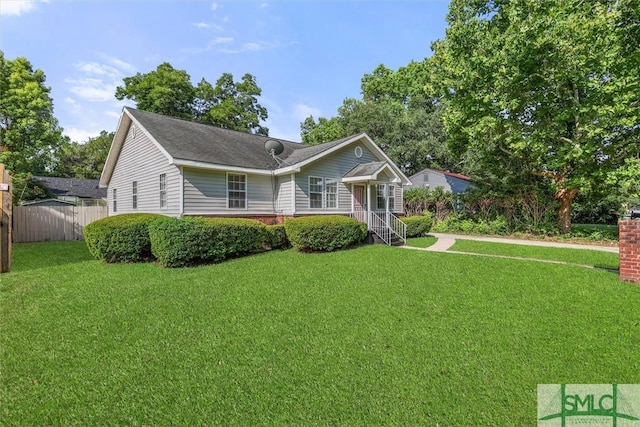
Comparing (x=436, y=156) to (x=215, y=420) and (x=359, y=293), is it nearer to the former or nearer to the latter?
(x=359, y=293)

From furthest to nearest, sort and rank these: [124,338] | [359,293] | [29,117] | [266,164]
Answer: [29,117] < [266,164] < [359,293] < [124,338]

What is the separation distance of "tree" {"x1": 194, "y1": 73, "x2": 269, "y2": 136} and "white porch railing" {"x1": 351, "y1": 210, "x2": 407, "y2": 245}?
67.7 ft

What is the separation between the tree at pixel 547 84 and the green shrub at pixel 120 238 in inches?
517

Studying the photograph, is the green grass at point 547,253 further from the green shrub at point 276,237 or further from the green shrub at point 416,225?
the green shrub at point 276,237

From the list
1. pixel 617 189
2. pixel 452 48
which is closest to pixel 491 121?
pixel 452 48

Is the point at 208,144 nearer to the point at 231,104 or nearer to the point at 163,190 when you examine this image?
the point at 163,190

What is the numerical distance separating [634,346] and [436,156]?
25118 mm

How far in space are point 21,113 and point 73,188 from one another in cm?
966

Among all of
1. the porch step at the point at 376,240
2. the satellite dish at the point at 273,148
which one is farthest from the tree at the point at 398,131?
the porch step at the point at 376,240

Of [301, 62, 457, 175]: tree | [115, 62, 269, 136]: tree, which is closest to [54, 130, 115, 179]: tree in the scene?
[115, 62, 269, 136]: tree

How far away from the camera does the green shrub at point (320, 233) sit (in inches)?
378

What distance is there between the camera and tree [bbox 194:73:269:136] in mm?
29281

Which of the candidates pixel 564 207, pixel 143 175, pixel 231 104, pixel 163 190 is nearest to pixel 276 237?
pixel 163 190

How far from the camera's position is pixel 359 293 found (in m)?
5.45
